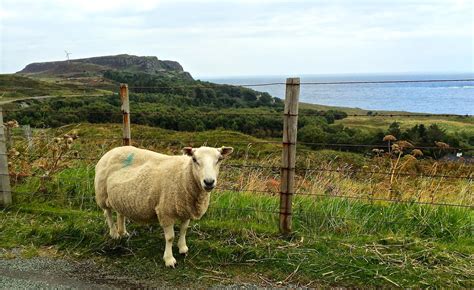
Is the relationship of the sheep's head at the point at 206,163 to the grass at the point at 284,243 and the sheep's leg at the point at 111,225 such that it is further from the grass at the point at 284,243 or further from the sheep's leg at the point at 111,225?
the sheep's leg at the point at 111,225

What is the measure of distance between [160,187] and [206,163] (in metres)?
0.89

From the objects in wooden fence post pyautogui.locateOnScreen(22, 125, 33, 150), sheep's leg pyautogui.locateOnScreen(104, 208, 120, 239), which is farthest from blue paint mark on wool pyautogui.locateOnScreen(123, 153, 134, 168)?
wooden fence post pyautogui.locateOnScreen(22, 125, 33, 150)

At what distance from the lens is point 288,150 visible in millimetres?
5625

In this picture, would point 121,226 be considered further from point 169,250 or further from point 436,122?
point 436,122

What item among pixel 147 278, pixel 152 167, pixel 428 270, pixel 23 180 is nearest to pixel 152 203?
pixel 152 167

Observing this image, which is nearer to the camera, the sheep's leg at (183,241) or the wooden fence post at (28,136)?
the sheep's leg at (183,241)

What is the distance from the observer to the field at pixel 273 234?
4.74m

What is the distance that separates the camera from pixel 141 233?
5895 millimetres

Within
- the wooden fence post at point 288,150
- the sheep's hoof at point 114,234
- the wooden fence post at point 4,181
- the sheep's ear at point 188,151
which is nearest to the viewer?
the sheep's ear at point 188,151

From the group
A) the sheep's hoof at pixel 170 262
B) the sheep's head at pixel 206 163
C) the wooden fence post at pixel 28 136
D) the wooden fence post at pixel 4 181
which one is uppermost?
the sheep's head at pixel 206 163

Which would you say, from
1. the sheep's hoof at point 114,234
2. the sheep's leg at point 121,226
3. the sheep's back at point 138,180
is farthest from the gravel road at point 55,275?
the sheep's back at point 138,180

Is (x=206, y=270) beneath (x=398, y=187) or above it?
beneath

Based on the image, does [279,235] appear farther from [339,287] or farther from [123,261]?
[123,261]

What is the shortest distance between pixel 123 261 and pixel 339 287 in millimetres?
2648
